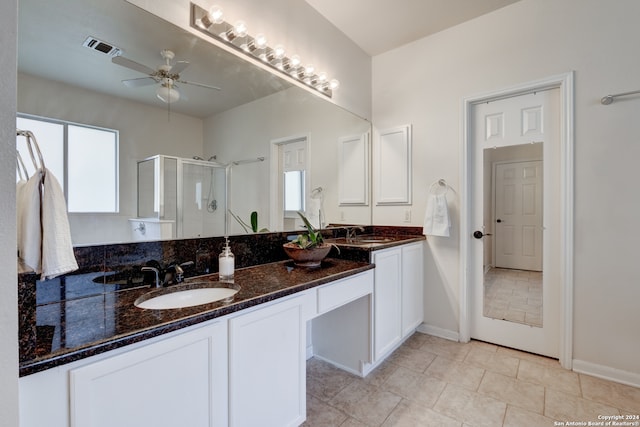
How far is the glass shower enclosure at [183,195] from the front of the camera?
1341 mm

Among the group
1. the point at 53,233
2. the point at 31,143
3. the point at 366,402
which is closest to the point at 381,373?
the point at 366,402

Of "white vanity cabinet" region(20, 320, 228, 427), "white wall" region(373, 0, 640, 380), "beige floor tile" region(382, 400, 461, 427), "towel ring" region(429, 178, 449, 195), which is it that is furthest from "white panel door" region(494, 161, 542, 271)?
"white vanity cabinet" region(20, 320, 228, 427)

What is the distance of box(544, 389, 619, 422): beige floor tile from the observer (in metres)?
1.55

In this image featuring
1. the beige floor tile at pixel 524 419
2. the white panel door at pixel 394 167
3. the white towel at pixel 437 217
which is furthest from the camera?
the white panel door at pixel 394 167

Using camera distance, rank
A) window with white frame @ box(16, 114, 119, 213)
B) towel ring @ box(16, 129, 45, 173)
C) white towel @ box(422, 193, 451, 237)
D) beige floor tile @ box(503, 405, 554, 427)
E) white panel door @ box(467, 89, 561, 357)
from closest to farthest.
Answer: towel ring @ box(16, 129, 45, 173), window with white frame @ box(16, 114, 119, 213), beige floor tile @ box(503, 405, 554, 427), white panel door @ box(467, 89, 561, 357), white towel @ box(422, 193, 451, 237)

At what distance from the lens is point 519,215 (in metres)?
2.30

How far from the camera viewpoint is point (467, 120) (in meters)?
2.41

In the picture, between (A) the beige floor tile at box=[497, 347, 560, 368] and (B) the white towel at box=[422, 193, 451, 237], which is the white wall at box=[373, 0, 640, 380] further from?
(B) the white towel at box=[422, 193, 451, 237]

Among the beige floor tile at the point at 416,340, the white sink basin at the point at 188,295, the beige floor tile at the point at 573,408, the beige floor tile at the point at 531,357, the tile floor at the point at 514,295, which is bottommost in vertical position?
the beige floor tile at the point at 416,340

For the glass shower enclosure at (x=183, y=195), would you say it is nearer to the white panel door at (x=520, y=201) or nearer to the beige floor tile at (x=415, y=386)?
the beige floor tile at (x=415, y=386)

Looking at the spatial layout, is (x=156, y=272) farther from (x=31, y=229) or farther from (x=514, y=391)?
(x=514, y=391)

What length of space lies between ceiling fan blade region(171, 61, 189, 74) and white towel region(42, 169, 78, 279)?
2.80 feet

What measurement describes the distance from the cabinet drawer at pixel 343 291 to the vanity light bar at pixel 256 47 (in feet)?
4.74

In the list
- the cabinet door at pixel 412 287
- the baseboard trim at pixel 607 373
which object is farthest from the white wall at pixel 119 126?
the baseboard trim at pixel 607 373
